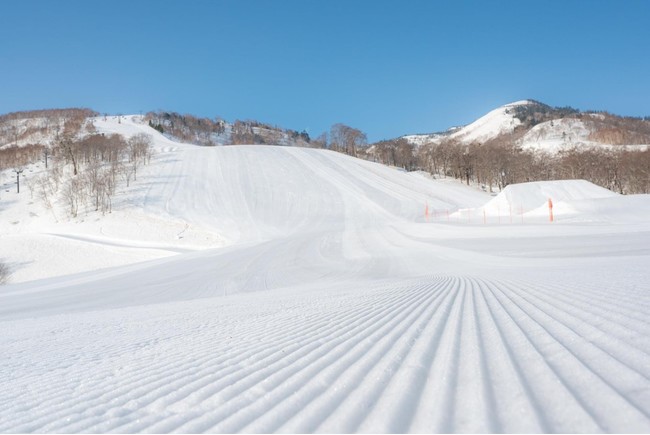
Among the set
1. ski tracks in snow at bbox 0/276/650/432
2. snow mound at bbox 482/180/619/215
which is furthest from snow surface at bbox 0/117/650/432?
snow mound at bbox 482/180/619/215

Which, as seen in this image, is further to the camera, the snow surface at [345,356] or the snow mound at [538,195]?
the snow mound at [538,195]

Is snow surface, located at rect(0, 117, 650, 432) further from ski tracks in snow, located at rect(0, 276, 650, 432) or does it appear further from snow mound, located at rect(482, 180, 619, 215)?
snow mound, located at rect(482, 180, 619, 215)

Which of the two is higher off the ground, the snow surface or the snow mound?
the snow mound

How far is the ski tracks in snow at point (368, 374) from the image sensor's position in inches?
85.7

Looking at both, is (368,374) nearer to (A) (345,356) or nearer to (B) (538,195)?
(A) (345,356)

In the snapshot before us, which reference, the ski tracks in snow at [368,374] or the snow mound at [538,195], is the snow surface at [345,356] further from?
the snow mound at [538,195]

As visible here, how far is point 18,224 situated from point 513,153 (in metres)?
89.5

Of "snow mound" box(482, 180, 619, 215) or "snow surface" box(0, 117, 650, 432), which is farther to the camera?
"snow mound" box(482, 180, 619, 215)

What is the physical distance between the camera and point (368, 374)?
2955 mm

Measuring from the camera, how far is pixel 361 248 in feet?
78.3

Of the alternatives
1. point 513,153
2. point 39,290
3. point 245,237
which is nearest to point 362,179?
point 245,237

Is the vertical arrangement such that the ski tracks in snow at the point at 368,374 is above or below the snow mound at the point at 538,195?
below

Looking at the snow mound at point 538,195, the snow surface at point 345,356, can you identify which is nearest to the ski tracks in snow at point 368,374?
the snow surface at point 345,356

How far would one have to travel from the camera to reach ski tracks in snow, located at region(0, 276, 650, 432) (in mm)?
2176
